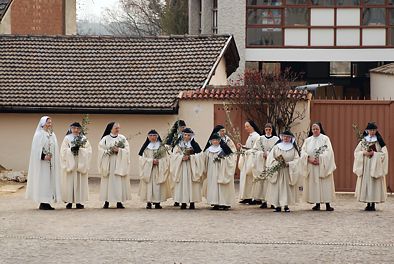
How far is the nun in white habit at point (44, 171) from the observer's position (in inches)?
744

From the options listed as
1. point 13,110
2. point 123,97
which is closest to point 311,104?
point 123,97

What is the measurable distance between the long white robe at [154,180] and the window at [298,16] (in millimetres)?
20114

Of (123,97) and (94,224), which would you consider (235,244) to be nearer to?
(94,224)

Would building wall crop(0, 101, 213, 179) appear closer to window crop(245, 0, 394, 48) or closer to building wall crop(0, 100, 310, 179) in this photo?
building wall crop(0, 100, 310, 179)

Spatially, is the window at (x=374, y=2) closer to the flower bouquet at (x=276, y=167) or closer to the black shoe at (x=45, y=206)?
the flower bouquet at (x=276, y=167)

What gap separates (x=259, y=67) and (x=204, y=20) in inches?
217

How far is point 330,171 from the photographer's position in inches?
733

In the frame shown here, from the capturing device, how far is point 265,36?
38.5 metres

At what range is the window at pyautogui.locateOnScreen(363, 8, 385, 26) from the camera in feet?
125

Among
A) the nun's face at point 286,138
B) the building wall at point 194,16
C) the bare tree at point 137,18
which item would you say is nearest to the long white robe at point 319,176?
the nun's face at point 286,138

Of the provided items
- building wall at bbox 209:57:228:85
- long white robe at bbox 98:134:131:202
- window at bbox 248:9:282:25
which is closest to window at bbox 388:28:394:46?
window at bbox 248:9:282:25

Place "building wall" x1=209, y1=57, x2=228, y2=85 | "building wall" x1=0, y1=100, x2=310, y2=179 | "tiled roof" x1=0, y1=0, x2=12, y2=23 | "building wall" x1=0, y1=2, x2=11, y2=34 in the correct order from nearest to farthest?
"building wall" x1=0, y1=100, x2=310, y2=179 < "building wall" x1=209, y1=57, x2=228, y2=85 < "tiled roof" x1=0, y1=0, x2=12, y2=23 < "building wall" x1=0, y1=2, x2=11, y2=34

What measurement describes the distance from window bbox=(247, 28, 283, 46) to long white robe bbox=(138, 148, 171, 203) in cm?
1989

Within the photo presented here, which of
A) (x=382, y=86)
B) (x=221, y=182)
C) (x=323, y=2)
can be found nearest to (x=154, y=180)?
(x=221, y=182)
